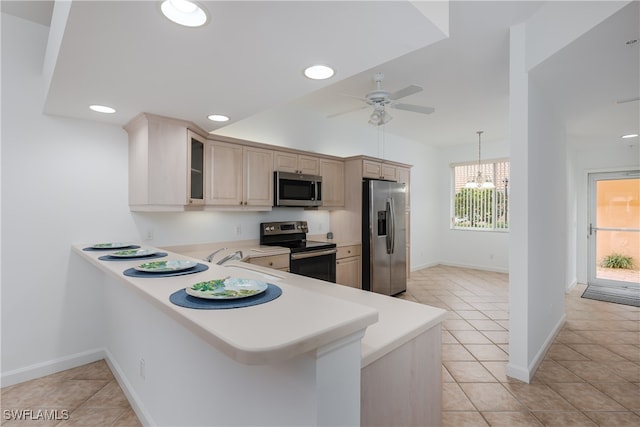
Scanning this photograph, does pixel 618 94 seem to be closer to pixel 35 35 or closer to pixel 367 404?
pixel 367 404

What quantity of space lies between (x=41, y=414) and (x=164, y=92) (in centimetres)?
228

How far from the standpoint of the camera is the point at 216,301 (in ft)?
3.29

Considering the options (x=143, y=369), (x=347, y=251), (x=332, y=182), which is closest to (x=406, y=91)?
(x=332, y=182)

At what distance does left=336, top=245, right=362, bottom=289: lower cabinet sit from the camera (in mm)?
4027

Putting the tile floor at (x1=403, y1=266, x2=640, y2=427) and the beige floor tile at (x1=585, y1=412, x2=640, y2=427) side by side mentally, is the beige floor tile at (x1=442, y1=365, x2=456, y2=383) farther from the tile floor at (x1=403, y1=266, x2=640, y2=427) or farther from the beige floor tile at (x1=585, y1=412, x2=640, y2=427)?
the beige floor tile at (x1=585, y1=412, x2=640, y2=427)

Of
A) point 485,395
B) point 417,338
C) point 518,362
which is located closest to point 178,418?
point 417,338

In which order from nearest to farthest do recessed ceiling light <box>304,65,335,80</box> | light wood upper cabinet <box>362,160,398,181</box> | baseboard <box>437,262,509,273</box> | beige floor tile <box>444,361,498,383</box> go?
1. recessed ceiling light <box>304,65,335,80</box>
2. beige floor tile <box>444,361,498,383</box>
3. light wood upper cabinet <box>362,160,398,181</box>
4. baseboard <box>437,262,509,273</box>

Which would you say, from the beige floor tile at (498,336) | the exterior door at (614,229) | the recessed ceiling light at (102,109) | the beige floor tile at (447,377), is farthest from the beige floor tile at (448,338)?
the exterior door at (614,229)

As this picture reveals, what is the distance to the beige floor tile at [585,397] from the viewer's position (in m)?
2.06

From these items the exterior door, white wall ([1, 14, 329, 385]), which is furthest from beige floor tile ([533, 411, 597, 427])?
the exterior door

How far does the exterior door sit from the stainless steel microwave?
5.06 metres

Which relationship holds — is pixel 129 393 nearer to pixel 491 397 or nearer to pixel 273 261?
pixel 273 261

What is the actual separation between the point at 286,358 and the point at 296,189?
10.5ft

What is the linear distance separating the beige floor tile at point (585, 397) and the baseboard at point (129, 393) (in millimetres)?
2789
